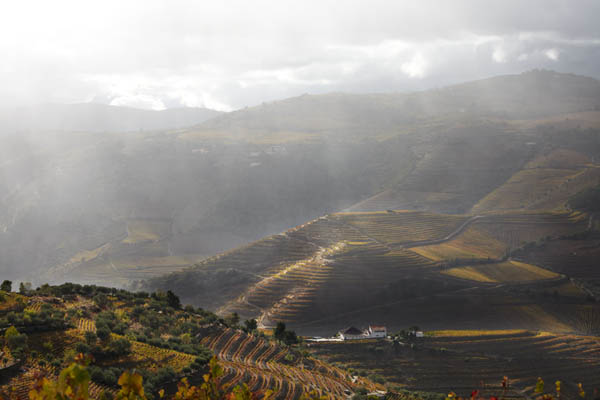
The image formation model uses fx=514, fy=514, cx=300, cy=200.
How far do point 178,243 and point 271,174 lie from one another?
55.9 m

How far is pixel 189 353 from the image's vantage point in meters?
34.6

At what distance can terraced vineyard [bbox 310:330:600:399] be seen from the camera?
178 ft

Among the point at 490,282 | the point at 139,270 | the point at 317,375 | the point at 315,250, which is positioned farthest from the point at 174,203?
the point at 317,375

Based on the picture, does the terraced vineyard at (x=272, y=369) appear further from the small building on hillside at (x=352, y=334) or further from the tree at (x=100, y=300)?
the small building on hillside at (x=352, y=334)

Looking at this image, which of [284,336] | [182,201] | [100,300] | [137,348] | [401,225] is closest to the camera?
[137,348]

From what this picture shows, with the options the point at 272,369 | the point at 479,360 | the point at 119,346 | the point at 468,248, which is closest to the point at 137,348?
the point at 119,346

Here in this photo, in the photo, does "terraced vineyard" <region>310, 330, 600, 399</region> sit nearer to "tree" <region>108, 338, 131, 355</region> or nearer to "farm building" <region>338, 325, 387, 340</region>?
"farm building" <region>338, 325, 387, 340</region>

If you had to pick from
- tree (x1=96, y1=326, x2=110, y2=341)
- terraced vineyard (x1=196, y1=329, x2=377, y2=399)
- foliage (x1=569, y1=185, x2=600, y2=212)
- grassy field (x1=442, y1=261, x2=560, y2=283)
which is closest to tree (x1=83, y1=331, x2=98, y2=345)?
tree (x1=96, y1=326, x2=110, y2=341)

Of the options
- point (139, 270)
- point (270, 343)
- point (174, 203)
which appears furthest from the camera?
point (174, 203)

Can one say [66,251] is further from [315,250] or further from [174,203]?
[315,250]

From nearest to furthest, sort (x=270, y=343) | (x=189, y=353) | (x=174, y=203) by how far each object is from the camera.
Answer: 1. (x=189, y=353)
2. (x=270, y=343)
3. (x=174, y=203)

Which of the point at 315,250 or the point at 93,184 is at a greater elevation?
the point at 93,184

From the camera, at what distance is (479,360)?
60.6m

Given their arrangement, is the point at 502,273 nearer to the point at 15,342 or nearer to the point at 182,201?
the point at 15,342
